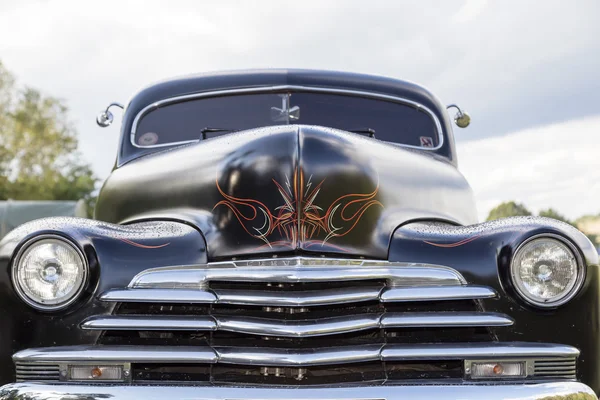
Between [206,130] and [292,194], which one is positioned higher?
[206,130]

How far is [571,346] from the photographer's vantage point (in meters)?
2.79

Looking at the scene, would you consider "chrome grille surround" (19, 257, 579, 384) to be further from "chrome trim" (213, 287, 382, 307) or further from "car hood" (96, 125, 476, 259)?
"car hood" (96, 125, 476, 259)

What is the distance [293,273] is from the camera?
8.87ft

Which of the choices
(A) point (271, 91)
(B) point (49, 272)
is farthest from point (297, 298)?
(A) point (271, 91)

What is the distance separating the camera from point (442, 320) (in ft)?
8.86

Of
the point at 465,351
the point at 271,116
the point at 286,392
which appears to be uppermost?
the point at 271,116

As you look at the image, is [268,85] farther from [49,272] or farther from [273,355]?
[273,355]

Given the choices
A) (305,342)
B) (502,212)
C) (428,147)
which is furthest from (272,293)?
(502,212)

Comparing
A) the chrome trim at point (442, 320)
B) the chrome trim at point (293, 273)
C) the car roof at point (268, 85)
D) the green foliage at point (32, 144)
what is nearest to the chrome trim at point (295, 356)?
the chrome trim at point (442, 320)

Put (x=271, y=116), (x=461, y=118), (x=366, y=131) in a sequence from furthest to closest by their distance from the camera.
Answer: (x=461, y=118), (x=271, y=116), (x=366, y=131)

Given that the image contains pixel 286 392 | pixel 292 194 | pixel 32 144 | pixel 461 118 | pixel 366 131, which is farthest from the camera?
pixel 32 144

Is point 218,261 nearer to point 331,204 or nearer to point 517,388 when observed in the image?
point 331,204

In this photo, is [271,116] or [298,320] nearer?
[298,320]

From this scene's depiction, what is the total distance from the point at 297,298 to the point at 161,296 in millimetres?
460
